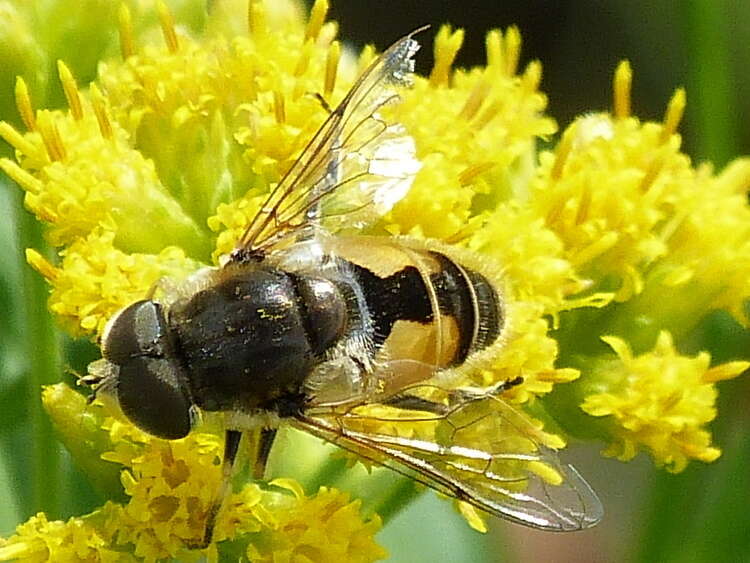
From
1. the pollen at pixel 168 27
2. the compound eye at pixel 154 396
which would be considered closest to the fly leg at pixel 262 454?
the compound eye at pixel 154 396

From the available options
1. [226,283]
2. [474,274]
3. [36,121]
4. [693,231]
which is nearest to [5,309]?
[36,121]

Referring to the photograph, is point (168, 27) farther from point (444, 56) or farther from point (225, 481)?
point (225, 481)

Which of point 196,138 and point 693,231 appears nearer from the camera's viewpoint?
point 196,138

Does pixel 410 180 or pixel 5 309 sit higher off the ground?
pixel 410 180

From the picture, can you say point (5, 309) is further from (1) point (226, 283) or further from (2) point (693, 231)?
(2) point (693, 231)

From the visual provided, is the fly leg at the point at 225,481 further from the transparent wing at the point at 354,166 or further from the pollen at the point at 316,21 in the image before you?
the pollen at the point at 316,21

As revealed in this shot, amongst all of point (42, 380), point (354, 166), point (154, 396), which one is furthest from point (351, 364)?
point (42, 380)
